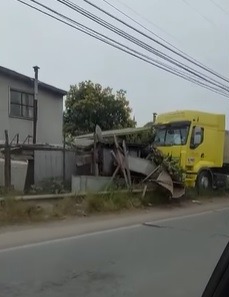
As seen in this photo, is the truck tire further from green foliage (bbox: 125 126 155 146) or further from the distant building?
the distant building

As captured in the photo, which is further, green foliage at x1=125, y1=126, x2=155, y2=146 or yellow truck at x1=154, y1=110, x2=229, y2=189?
green foliage at x1=125, y1=126, x2=155, y2=146

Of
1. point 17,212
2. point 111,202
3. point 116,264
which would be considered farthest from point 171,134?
point 116,264

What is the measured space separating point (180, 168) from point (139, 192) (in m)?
2.33

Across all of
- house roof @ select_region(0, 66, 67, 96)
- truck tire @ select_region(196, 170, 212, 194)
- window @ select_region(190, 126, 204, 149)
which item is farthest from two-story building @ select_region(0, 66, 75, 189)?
truck tire @ select_region(196, 170, 212, 194)

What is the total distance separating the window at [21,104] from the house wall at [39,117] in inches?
8.8

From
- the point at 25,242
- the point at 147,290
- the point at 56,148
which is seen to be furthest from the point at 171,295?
the point at 56,148

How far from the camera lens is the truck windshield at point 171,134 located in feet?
74.0

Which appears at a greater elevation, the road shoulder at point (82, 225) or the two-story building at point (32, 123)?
the two-story building at point (32, 123)

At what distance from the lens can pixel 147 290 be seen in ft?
22.5

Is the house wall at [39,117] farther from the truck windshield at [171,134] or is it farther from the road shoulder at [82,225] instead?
the road shoulder at [82,225]

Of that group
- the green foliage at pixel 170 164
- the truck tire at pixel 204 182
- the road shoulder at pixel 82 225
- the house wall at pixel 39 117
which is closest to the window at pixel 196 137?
the truck tire at pixel 204 182

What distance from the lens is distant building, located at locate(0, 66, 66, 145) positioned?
25.2m

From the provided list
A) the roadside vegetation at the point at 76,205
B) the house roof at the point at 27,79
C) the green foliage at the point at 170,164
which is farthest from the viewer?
the house roof at the point at 27,79

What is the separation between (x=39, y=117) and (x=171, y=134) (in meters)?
7.39
